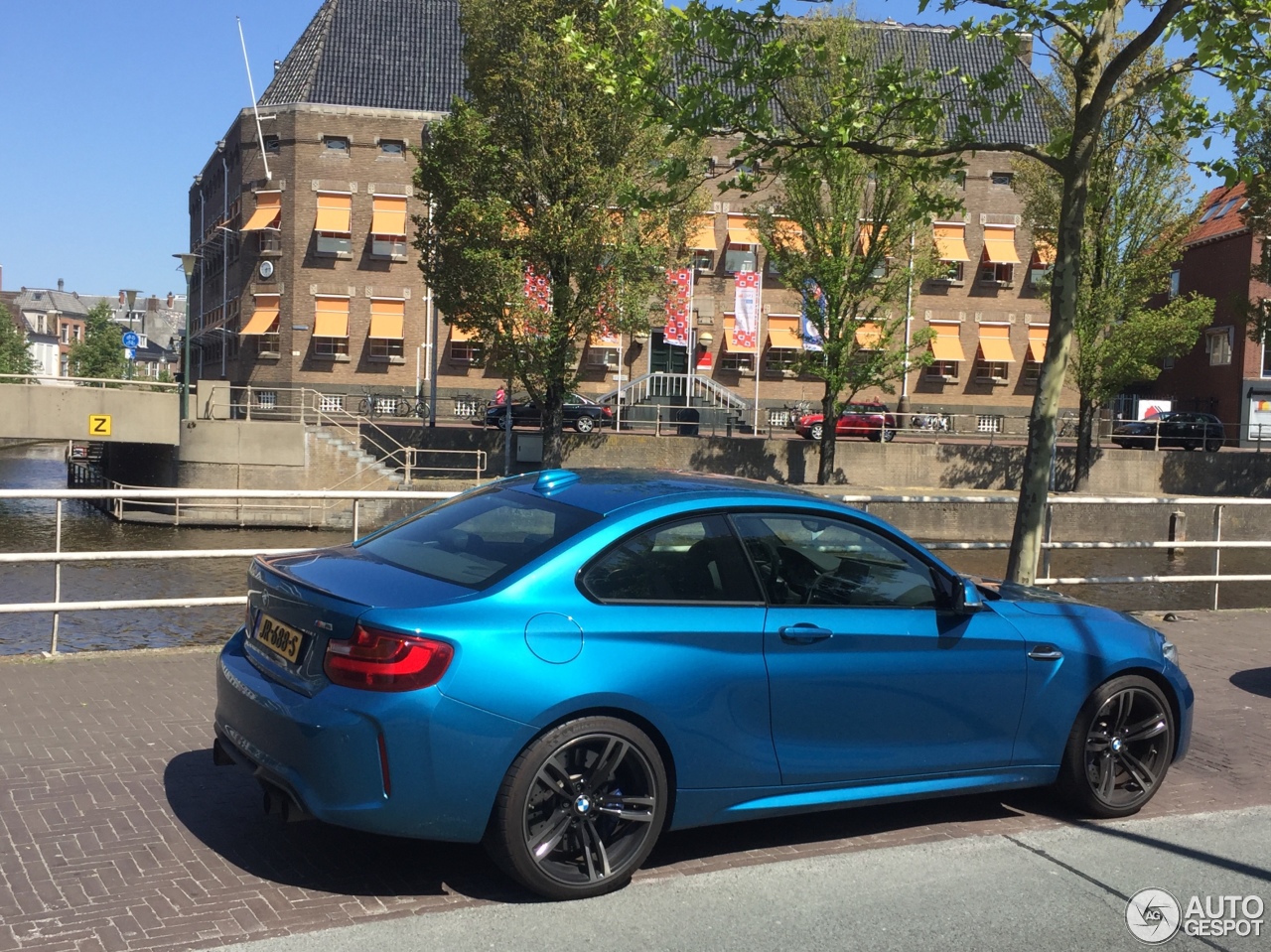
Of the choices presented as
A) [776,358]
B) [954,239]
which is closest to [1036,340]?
[954,239]

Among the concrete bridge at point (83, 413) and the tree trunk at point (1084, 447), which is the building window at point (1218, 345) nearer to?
the tree trunk at point (1084, 447)

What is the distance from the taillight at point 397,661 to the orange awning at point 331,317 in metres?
46.6

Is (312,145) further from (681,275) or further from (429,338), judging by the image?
(681,275)

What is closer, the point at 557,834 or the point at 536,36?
the point at 557,834

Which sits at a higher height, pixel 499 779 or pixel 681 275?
pixel 681 275

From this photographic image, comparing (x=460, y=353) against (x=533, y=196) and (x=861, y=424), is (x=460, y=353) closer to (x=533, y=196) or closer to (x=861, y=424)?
(x=861, y=424)

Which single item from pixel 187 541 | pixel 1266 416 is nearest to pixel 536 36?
pixel 187 541

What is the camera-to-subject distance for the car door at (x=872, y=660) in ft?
15.7

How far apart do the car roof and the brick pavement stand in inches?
57.2

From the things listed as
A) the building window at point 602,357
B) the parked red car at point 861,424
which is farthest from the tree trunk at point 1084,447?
the building window at point 602,357

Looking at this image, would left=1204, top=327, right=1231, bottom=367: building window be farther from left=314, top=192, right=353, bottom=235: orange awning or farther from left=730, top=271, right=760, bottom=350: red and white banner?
left=314, top=192, right=353, bottom=235: orange awning

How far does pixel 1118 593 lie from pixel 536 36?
1799cm

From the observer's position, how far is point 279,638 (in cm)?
452

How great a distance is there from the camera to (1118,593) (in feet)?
78.7
